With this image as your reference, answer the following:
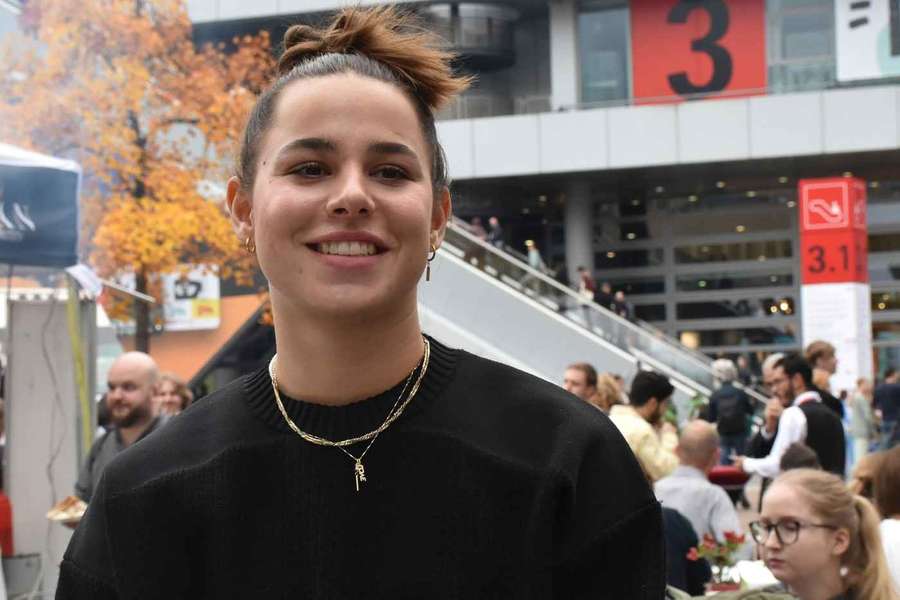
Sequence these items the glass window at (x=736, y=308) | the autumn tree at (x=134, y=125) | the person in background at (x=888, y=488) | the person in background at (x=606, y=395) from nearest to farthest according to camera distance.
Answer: the person in background at (x=888, y=488) → the person in background at (x=606, y=395) → the autumn tree at (x=134, y=125) → the glass window at (x=736, y=308)

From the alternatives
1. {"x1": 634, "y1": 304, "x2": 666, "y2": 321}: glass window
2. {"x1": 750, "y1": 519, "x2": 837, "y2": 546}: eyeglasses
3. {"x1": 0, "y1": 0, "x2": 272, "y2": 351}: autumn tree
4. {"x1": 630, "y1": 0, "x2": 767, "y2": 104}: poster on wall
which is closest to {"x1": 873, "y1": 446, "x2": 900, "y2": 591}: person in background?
{"x1": 750, "y1": 519, "x2": 837, "y2": 546}: eyeglasses

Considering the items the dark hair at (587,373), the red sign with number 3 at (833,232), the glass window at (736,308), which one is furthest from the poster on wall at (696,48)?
the dark hair at (587,373)

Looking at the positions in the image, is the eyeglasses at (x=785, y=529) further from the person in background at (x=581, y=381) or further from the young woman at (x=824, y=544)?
the person in background at (x=581, y=381)

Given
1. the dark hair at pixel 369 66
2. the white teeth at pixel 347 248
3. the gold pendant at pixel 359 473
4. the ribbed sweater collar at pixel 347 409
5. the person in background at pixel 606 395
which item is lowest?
the person in background at pixel 606 395

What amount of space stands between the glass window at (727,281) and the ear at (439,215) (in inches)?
1289

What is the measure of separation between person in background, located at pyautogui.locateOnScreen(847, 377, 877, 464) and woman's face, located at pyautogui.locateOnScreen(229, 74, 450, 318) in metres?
16.7

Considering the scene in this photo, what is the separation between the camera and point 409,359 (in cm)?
191

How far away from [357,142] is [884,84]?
29927 millimetres

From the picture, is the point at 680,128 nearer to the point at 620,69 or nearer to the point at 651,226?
the point at 620,69

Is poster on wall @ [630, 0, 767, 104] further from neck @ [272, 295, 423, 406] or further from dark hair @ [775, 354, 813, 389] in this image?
neck @ [272, 295, 423, 406]

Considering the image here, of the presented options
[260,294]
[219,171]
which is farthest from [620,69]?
[219,171]

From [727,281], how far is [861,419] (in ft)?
54.9

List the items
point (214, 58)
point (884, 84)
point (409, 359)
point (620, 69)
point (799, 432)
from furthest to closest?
point (620, 69), point (884, 84), point (214, 58), point (799, 432), point (409, 359)

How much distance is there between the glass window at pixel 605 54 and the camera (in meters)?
32.7
